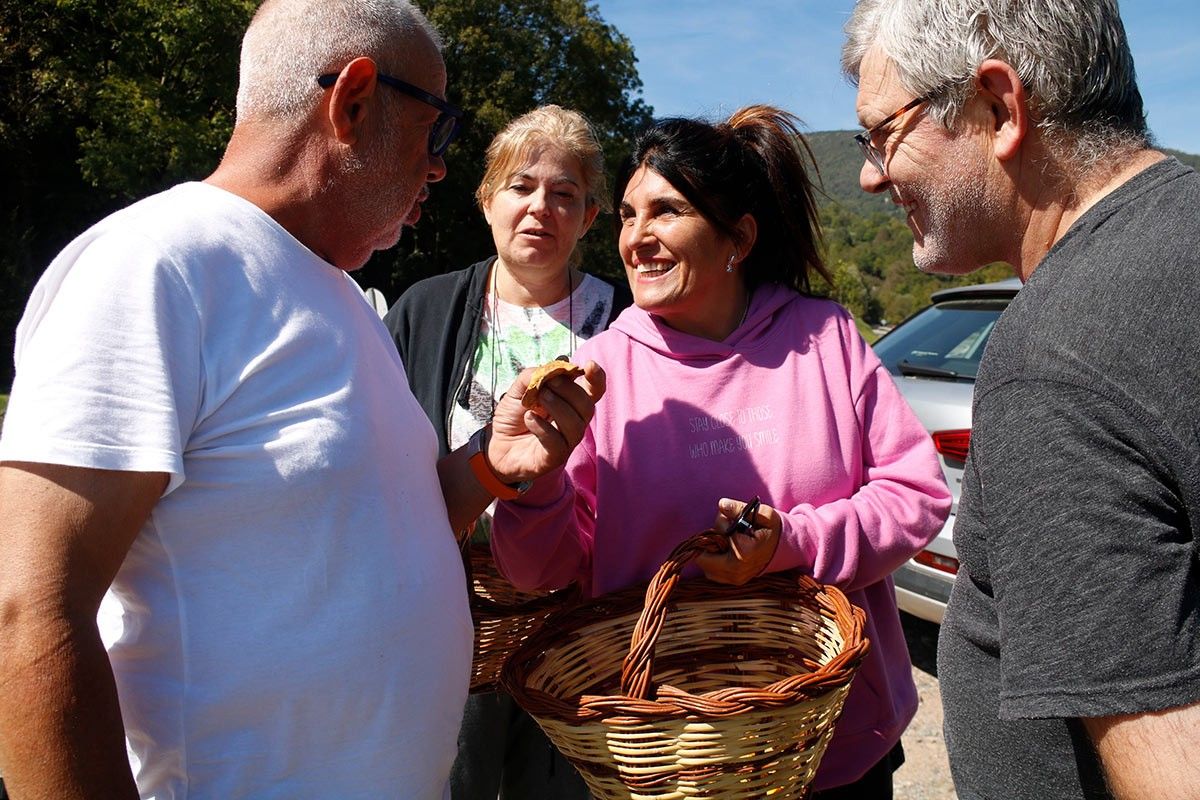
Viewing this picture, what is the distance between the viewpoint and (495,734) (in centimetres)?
258

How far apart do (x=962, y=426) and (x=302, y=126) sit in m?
3.16

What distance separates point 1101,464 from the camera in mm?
982

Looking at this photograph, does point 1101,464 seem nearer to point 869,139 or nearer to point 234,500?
point 869,139

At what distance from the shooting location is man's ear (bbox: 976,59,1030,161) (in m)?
1.27

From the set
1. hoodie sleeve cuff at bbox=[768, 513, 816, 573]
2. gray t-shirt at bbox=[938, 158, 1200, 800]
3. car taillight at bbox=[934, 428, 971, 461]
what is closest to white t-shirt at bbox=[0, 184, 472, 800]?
hoodie sleeve cuff at bbox=[768, 513, 816, 573]

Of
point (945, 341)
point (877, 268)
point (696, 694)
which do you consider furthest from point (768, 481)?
point (877, 268)

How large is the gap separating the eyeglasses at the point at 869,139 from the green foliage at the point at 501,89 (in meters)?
19.6

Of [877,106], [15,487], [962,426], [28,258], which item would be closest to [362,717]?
[15,487]

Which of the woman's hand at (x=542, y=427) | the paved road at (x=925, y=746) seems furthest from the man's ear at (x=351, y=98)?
the paved road at (x=925, y=746)

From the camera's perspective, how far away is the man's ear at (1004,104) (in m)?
1.27

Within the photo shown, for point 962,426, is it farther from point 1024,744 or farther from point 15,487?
point 15,487

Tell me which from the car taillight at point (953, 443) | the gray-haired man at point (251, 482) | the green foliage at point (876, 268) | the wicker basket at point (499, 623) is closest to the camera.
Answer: the gray-haired man at point (251, 482)

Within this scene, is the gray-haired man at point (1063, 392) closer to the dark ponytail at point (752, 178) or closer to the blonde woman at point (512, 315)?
the dark ponytail at point (752, 178)

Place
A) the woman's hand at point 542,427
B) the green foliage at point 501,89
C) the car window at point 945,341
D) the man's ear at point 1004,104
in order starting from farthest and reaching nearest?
the green foliage at point 501,89
the car window at point 945,341
the woman's hand at point 542,427
the man's ear at point 1004,104
